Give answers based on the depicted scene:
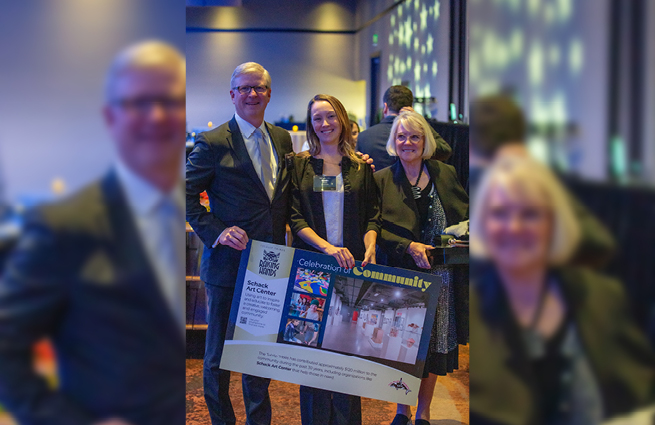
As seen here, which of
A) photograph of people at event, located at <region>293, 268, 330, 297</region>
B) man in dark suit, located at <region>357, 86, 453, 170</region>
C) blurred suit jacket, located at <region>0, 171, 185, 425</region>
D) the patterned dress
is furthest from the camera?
man in dark suit, located at <region>357, 86, 453, 170</region>

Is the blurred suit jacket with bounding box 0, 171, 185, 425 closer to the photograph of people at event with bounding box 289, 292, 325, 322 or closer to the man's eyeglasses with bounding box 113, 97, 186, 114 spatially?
the man's eyeglasses with bounding box 113, 97, 186, 114

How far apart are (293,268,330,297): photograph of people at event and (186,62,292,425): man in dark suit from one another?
0.28 m

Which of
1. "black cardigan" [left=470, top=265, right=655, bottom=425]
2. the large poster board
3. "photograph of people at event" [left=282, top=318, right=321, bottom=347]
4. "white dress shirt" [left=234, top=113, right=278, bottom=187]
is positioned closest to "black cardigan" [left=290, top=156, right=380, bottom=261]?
"white dress shirt" [left=234, top=113, right=278, bottom=187]

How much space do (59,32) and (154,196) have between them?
0.84 ft

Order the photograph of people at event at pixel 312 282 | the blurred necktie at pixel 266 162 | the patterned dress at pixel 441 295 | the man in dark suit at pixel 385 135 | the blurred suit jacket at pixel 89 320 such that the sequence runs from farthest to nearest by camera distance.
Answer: the man in dark suit at pixel 385 135
the patterned dress at pixel 441 295
the blurred necktie at pixel 266 162
the photograph of people at event at pixel 312 282
the blurred suit jacket at pixel 89 320

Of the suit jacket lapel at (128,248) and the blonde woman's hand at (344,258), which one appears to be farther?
the blonde woman's hand at (344,258)

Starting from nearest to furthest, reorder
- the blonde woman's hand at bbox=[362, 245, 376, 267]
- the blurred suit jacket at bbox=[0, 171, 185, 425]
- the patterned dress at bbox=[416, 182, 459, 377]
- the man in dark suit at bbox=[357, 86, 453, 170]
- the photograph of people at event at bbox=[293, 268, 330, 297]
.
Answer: the blurred suit jacket at bbox=[0, 171, 185, 425] < the photograph of people at event at bbox=[293, 268, 330, 297] < the blonde woman's hand at bbox=[362, 245, 376, 267] < the patterned dress at bbox=[416, 182, 459, 377] < the man in dark suit at bbox=[357, 86, 453, 170]

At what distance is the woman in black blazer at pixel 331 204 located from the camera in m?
2.19

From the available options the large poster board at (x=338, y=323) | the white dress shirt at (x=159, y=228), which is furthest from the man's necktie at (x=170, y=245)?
the large poster board at (x=338, y=323)

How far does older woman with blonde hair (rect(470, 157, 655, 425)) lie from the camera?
78 centimetres

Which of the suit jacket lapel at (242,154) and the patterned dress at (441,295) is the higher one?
the suit jacket lapel at (242,154)

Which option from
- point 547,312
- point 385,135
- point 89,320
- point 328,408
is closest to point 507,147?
point 547,312

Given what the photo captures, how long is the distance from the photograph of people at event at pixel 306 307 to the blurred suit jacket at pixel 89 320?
3.90ft

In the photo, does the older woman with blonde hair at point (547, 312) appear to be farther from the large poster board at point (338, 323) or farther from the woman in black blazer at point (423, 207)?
the woman in black blazer at point (423, 207)
